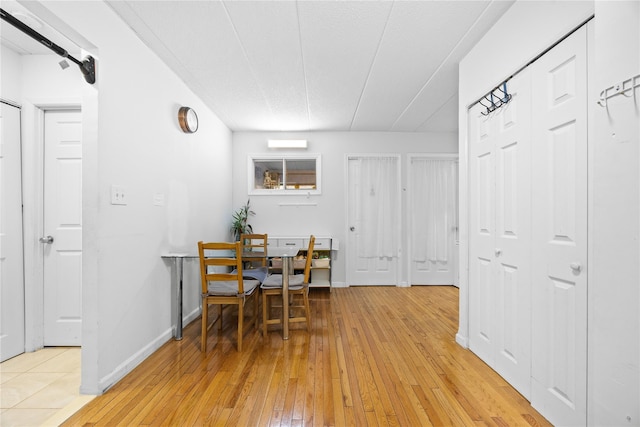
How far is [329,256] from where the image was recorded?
4.87m

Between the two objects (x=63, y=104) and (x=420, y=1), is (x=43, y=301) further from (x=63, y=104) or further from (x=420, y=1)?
(x=420, y=1)

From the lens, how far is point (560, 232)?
1.60 meters

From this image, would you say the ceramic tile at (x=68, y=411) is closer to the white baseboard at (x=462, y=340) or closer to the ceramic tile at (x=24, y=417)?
the ceramic tile at (x=24, y=417)

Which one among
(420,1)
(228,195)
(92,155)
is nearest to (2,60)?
(92,155)

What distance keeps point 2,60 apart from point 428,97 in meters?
4.09

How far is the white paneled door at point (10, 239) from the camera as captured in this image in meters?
2.35

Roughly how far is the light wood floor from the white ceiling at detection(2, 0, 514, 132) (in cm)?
259

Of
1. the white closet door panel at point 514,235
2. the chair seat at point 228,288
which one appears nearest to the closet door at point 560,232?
the white closet door panel at point 514,235

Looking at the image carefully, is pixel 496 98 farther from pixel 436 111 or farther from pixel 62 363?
pixel 62 363

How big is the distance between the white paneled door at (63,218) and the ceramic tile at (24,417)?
0.90 meters

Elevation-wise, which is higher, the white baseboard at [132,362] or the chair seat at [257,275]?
the chair seat at [257,275]

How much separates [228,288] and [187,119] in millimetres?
1816

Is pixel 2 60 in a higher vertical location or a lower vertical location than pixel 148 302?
higher

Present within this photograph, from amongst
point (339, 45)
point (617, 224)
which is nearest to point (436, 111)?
point (339, 45)
